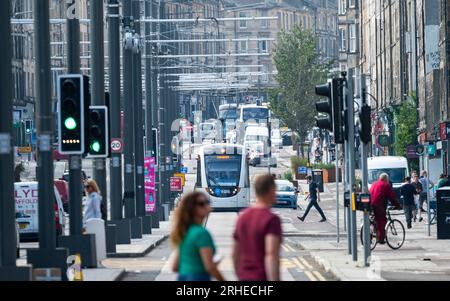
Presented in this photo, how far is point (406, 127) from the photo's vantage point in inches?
3541

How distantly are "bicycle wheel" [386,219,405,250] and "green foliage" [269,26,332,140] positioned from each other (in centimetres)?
9492

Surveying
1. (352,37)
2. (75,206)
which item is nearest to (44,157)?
(75,206)

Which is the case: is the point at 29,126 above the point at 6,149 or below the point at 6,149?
above

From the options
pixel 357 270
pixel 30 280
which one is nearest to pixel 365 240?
pixel 357 270

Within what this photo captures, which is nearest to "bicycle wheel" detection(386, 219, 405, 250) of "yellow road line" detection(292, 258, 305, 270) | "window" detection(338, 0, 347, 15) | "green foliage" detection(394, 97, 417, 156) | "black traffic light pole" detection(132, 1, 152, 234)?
"yellow road line" detection(292, 258, 305, 270)

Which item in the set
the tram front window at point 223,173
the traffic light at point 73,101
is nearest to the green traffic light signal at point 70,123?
the traffic light at point 73,101

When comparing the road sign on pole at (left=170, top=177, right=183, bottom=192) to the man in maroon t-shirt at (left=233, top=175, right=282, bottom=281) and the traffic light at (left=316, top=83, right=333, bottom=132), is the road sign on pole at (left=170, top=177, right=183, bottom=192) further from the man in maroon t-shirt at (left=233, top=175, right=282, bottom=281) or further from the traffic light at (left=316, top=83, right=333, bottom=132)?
the man in maroon t-shirt at (left=233, top=175, right=282, bottom=281)

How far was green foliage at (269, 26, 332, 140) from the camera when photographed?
137 meters

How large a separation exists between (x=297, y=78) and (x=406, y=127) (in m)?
48.2

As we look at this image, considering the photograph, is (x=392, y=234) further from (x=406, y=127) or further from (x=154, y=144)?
(x=406, y=127)

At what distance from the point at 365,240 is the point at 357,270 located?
1.16 m

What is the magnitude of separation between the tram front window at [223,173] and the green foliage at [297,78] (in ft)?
186

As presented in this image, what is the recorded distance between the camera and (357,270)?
3112cm
